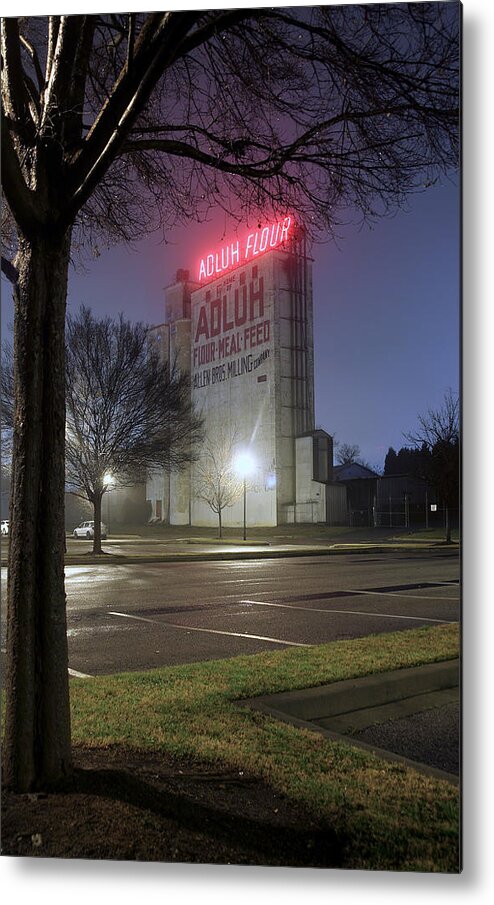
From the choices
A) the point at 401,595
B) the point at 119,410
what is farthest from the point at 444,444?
the point at 119,410

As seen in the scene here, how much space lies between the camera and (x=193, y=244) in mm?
2924

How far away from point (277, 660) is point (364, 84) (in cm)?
216

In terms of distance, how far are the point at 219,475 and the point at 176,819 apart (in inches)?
46.4

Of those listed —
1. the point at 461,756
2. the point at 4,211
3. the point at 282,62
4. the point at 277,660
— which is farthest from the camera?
the point at 4,211

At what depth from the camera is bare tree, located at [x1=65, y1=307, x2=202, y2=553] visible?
2699mm

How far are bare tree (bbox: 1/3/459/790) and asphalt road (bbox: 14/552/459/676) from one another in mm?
433

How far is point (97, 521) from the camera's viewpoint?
106 inches

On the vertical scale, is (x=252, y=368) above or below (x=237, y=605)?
above

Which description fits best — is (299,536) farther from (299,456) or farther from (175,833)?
(175,833)

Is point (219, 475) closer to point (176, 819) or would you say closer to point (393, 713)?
point (393, 713)

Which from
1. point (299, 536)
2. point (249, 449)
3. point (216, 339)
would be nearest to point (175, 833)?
point (299, 536)

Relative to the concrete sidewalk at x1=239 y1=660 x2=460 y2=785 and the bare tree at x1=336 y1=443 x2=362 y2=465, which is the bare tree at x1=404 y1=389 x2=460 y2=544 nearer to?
the bare tree at x1=336 y1=443 x2=362 y2=465

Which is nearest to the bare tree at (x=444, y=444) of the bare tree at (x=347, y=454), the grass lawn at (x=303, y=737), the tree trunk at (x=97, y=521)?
the bare tree at (x=347, y=454)

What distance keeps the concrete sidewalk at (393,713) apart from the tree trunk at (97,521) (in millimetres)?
771
